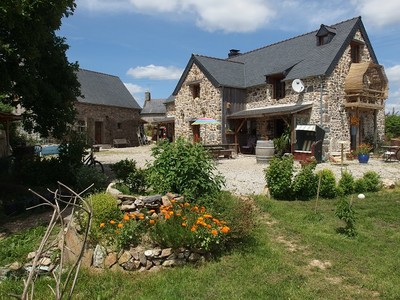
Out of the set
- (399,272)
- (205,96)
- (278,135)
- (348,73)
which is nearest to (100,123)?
(205,96)

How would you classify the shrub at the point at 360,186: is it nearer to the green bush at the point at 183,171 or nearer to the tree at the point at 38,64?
the green bush at the point at 183,171

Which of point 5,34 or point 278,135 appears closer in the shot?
point 5,34

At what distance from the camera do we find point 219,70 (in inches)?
914

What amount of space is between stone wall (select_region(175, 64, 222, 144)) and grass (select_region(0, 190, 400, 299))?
15.4 metres

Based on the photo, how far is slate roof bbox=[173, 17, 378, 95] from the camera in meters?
18.9

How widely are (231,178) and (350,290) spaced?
7.32m

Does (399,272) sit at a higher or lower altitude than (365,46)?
lower

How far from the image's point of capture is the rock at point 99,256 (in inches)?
188

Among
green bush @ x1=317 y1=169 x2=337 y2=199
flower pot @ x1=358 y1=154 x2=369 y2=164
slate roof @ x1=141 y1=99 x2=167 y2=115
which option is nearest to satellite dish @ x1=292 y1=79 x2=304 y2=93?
flower pot @ x1=358 y1=154 x2=369 y2=164

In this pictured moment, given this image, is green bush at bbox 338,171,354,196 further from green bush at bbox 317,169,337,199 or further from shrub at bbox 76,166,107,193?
shrub at bbox 76,166,107,193

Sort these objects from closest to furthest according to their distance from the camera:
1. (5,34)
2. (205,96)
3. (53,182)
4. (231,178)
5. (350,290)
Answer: (350,290)
(5,34)
(53,182)
(231,178)
(205,96)

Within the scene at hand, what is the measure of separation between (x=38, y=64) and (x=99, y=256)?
321 inches

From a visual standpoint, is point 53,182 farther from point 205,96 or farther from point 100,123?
point 100,123

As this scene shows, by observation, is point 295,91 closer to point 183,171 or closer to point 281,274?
point 183,171
